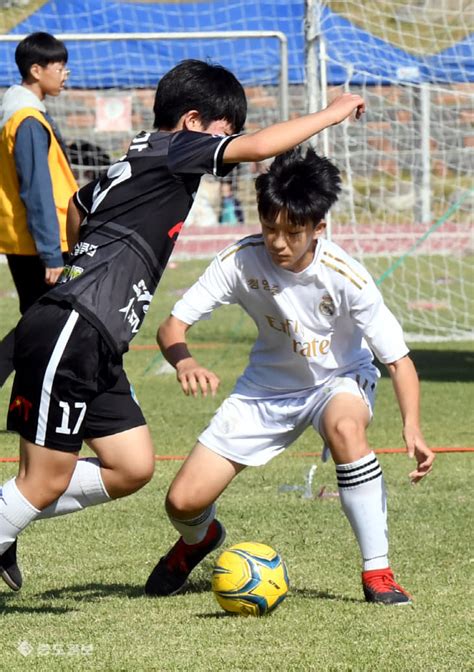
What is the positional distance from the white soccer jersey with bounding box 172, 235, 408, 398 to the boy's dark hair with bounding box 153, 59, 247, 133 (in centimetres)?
55

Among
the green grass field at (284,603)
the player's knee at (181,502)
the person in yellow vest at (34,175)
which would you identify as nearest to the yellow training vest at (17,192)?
the person in yellow vest at (34,175)

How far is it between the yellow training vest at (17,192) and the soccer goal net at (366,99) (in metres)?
4.31

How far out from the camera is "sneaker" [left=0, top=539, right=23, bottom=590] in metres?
4.41

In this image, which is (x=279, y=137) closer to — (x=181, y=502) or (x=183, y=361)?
(x=183, y=361)

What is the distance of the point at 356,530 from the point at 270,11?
10799 millimetres

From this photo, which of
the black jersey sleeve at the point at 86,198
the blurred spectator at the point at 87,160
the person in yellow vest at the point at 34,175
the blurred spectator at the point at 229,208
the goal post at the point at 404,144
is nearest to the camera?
the black jersey sleeve at the point at 86,198

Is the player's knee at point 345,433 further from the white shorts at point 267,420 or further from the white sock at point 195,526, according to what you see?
the white sock at point 195,526

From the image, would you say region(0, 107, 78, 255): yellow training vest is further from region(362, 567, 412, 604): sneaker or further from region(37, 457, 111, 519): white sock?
region(362, 567, 412, 604): sneaker

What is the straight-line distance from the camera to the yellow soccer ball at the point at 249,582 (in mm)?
4250

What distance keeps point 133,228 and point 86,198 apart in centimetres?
31

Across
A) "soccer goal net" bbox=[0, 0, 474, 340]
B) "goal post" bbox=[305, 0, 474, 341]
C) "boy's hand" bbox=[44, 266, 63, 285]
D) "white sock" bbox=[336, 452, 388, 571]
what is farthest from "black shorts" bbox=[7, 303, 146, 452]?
"soccer goal net" bbox=[0, 0, 474, 340]

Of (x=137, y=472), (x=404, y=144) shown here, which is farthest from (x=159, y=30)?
(x=137, y=472)

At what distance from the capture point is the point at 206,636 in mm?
4004

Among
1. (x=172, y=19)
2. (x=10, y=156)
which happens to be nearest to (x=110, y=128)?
(x=172, y=19)
